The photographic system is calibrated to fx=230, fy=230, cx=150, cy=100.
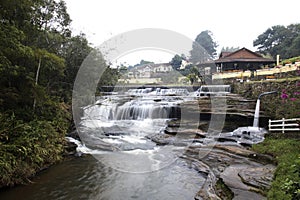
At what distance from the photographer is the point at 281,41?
37.2m

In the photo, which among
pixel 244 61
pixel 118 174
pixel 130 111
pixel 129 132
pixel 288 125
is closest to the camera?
pixel 118 174

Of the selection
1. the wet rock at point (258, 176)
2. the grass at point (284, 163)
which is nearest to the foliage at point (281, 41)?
the grass at point (284, 163)

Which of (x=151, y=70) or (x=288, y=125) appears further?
(x=151, y=70)

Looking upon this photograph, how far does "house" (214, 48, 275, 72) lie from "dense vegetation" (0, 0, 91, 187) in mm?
19382

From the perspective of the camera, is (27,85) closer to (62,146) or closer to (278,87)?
(62,146)

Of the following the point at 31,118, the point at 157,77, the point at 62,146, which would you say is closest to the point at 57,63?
the point at 31,118

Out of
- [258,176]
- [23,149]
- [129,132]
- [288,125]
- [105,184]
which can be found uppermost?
[288,125]

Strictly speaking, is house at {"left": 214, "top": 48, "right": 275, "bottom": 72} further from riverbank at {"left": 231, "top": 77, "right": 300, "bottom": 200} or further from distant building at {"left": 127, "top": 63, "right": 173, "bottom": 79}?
distant building at {"left": 127, "top": 63, "right": 173, "bottom": 79}

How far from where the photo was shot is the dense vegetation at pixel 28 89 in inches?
236

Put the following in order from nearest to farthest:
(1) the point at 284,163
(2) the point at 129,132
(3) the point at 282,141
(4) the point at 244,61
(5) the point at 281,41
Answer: (1) the point at 284,163 < (3) the point at 282,141 < (2) the point at 129,132 < (4) the point at 244,61 < (5) the point at 281,41

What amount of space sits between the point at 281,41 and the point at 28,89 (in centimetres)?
4009

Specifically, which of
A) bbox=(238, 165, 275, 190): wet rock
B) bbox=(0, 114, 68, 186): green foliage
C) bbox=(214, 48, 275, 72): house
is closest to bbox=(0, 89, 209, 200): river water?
bbox=(0, 114, 68, 186): green foliage

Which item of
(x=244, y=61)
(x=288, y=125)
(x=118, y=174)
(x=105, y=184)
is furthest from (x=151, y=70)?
(x=105, y=184)

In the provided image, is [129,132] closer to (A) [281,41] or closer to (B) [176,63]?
(B) [176,63]
